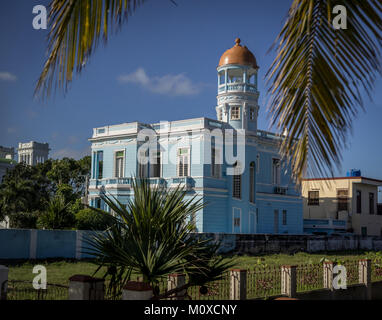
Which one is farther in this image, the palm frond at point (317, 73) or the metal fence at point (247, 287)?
the metal fence at point (247, 287)

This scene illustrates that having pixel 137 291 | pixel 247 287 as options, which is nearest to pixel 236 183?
pixel 247 287

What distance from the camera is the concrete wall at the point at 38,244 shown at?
1841 centimetres

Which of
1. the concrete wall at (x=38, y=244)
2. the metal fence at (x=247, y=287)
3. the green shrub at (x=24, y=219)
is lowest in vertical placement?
the metal fence at (x=247, y=287)

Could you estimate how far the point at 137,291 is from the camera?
5.17m

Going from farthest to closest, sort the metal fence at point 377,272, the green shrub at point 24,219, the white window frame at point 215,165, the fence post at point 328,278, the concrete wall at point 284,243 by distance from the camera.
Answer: the white window frame at point 215,165 < the green shrub at point 24,219 < the concrete wall at point 284,243 < the metal fence at point 377,272 < the fence post at point 328,278

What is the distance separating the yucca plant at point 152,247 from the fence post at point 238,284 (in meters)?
3.95

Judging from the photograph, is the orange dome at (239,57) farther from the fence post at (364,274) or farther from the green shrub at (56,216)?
the fence post at (364,274)

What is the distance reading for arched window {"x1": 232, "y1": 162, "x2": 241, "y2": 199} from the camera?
1211 inches

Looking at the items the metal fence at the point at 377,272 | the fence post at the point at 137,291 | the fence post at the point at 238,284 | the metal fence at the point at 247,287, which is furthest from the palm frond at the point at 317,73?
the metal fence at the point at 377,272

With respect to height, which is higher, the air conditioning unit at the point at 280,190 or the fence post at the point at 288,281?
the air conditioning unit at the point at 280,190

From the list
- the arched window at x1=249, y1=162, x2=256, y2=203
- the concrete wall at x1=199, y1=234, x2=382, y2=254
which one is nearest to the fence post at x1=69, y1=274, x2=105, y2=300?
the concrete wall at x1=199, y1=234, x2=382, y2=254

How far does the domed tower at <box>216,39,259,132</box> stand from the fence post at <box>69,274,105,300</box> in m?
26.4

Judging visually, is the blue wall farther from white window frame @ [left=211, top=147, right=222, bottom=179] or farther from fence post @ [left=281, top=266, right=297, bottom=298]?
white window frame @ [left=211, top=147, right=222, bottom=179]

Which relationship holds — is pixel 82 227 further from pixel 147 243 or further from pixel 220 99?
pixel 147 243
